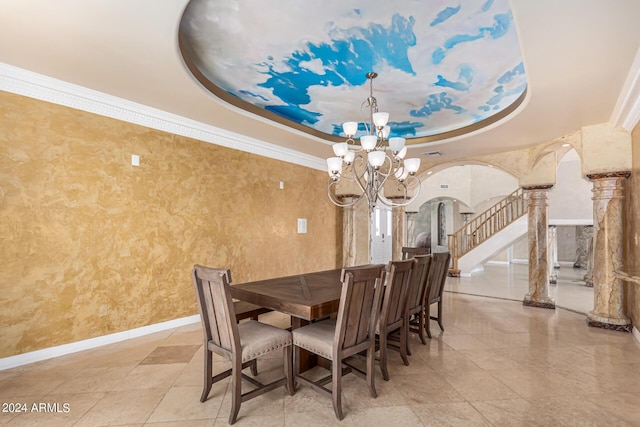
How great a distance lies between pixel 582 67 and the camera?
2.67 meters

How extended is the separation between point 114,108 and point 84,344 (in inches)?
98.9

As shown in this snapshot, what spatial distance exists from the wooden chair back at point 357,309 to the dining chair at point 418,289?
71 cm

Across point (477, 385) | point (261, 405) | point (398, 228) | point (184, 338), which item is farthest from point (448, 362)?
point (398, 228)

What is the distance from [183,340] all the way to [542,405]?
337 centimetres

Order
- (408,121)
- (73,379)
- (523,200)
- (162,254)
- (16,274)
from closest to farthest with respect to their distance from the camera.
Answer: (73,379) → (16,274) → (162,254) → (408,121) → (523,200)

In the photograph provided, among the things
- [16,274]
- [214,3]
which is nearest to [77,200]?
[16,274]

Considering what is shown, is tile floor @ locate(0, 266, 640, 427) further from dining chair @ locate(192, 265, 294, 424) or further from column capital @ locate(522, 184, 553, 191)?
column capital @ locate(522, 184, 553, 191)

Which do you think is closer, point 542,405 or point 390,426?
point 390,426

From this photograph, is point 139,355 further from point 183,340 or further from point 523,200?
point 523,200

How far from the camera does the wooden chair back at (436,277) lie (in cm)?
363

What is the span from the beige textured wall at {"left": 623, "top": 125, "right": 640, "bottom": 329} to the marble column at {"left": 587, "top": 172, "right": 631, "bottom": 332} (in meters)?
0.08

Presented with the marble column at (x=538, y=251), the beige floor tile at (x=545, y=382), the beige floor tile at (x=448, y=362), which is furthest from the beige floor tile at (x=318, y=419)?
the marble column at (x=538, y=251)

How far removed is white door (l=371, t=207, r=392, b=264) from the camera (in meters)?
9.25

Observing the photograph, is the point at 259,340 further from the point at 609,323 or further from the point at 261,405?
the point at 609,323
